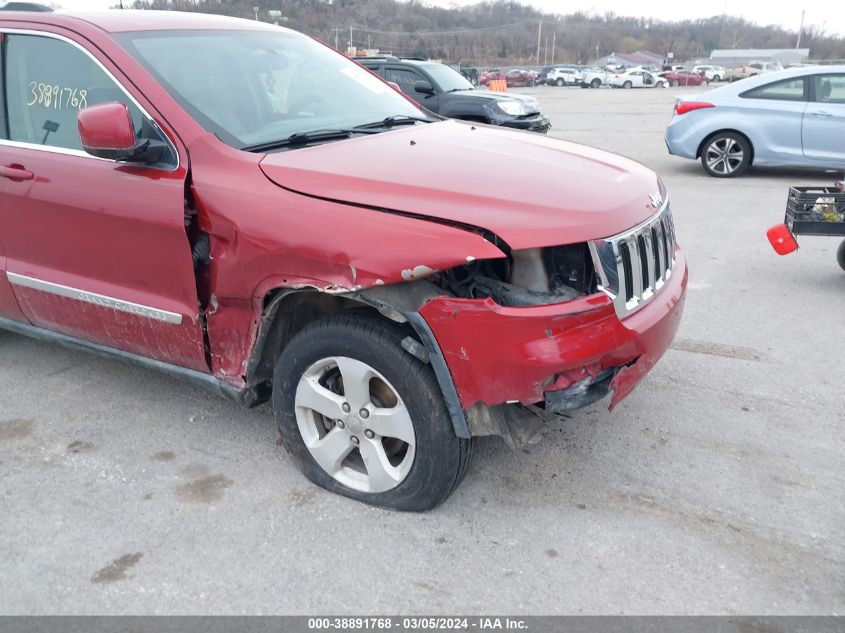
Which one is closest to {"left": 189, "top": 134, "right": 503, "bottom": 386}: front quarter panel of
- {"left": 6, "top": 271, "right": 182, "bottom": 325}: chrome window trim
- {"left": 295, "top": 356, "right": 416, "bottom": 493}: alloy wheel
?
{"left": 6, "top": 271, "right": 182, "bottom": 325}: chrome window trim

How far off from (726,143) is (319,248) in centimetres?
904

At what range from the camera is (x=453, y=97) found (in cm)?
1220

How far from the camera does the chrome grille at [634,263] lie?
8.43 feet

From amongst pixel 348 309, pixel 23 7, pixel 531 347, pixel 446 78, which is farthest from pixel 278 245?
pixel 446 78

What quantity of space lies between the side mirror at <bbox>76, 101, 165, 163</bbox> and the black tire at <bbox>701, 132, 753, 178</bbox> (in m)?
9.04

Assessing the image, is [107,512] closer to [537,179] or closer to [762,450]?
[537,179]

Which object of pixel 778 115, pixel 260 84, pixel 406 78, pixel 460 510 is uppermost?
pixel 406 78

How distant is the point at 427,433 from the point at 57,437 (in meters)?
1.99

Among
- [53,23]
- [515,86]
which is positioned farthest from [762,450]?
[515,86]

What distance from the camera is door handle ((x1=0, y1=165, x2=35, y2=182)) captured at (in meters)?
3.36

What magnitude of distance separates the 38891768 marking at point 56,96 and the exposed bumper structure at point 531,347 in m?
1.97

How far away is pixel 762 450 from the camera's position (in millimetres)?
3346

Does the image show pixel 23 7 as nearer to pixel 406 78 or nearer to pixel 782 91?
pixel 782 91

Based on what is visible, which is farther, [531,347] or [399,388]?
[399,388]
